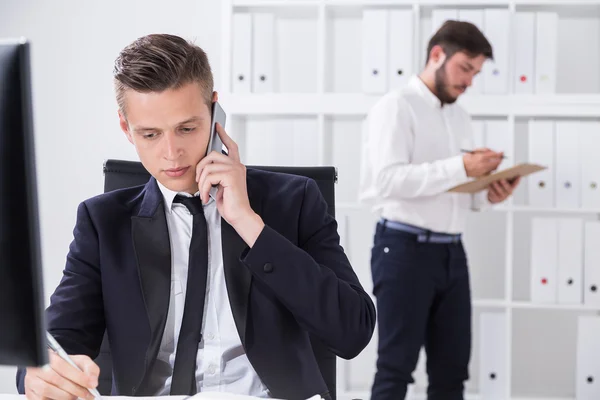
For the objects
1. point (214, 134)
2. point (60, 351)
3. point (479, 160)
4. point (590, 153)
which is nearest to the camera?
point (60, 351)

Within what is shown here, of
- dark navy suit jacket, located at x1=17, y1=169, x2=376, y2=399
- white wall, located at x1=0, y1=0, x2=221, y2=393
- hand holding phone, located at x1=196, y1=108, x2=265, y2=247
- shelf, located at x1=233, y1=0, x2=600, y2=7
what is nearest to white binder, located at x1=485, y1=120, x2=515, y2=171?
shelf, located at x1=233, y1=0, x2=600, y2=7

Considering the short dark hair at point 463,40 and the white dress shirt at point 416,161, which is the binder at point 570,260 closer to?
the white dress shirt at point 416,161

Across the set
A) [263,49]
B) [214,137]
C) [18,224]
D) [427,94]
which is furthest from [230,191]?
[263,49]

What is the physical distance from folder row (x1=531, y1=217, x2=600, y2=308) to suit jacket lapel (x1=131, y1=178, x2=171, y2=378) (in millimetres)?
2182

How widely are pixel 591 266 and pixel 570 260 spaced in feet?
0.31

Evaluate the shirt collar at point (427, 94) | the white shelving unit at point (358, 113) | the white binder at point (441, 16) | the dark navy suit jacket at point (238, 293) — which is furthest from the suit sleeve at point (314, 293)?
the white binder at point (441, 16)

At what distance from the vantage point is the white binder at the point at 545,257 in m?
3.07

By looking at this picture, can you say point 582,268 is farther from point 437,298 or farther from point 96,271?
point 96,271

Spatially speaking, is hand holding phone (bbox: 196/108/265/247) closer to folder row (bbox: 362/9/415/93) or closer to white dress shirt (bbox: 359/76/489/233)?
white dress shirt (bbox: 359/76/489/233)

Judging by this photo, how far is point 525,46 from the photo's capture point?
9.98 ft

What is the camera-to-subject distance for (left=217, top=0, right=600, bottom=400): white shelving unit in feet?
10.1

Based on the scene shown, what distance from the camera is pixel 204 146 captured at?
4.29ft

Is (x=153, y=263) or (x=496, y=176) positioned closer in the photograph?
(x=153, y=263)

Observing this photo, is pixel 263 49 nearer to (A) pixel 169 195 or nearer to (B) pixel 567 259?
(B) pixel 567 259
